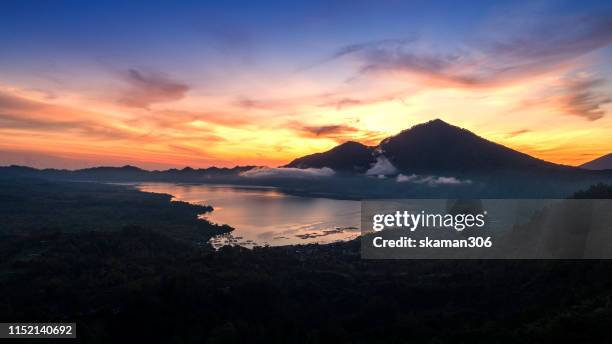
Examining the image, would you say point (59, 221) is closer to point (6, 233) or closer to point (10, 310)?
point (6, 233)

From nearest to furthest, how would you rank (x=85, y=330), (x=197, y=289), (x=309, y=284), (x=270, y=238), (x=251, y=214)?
1. (x=85, y=330)
2. (x=197, y=289)
3. (x=309, y=284)
4. (x=270, y=238)
5. (x=251, y=214)

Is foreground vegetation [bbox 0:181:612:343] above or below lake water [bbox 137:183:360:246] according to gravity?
above

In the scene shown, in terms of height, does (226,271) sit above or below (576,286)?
below

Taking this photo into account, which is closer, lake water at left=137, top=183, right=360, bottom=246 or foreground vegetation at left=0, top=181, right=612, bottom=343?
foreground vegetation at left=0, top=181, right=612, bottom=343

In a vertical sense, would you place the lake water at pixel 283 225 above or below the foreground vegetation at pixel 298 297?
below

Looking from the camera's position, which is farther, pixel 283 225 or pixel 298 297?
pixel 283 225

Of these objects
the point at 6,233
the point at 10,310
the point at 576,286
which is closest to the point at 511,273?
the point at 576,286

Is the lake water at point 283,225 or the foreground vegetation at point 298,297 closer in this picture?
the foreground vegetation at point 298,297

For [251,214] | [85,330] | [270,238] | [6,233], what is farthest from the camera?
[251,214]
